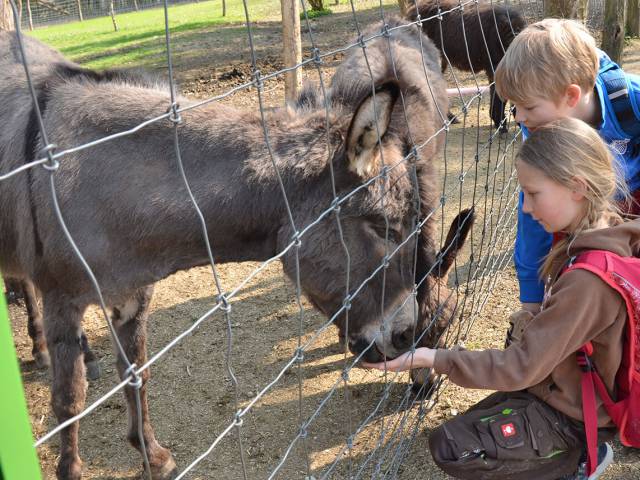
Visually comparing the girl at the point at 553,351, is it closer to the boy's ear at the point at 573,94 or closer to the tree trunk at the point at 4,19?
the boy's ear at the point at 573,94

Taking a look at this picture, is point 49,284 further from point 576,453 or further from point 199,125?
point 576,453

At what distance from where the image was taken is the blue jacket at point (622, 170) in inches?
84.9

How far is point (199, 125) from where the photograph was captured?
2178 mm

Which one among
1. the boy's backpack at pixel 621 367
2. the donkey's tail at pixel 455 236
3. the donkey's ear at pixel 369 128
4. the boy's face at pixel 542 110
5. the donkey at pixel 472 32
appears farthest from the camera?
the donkey at pixel 472 32

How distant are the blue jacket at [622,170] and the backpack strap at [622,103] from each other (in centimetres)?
1

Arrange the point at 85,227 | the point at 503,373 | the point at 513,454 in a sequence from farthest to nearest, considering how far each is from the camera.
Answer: the point at 85,227
the point at 513,454
the point at 503,373

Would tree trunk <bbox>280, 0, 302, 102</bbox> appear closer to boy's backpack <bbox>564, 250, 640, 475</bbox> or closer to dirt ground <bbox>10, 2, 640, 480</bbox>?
dirt ground <bbox>10, 2, 640, 480</bbox>

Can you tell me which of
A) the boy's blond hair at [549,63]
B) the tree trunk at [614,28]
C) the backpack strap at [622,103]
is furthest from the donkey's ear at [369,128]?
the tree trunk at [614,28]

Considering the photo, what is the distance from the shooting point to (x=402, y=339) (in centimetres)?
244

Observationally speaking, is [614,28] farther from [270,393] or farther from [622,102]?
[270,393]

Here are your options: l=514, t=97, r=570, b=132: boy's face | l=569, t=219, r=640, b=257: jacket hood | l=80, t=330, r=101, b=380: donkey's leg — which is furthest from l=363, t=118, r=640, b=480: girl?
l=80, t=330, r=101, b=380: donkey's leg

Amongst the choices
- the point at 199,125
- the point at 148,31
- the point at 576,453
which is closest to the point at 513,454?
the point at 576,453

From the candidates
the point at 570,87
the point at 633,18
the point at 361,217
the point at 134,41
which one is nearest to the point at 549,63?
the point at 570,87

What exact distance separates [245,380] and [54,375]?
1.21 meters
